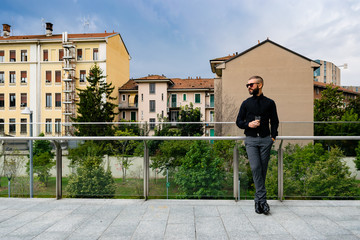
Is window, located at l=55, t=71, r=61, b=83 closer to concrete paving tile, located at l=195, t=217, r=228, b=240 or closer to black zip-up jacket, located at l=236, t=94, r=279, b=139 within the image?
black zip-up jacket, located at l=236, t=94, r=279, b=139

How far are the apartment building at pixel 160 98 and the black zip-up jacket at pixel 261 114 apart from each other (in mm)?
38337

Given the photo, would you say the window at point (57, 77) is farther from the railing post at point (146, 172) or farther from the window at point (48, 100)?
the railing post at point (146, 172)

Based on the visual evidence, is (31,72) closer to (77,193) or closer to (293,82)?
(293,82)

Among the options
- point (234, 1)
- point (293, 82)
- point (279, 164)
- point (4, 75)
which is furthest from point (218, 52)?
point (279, 164)

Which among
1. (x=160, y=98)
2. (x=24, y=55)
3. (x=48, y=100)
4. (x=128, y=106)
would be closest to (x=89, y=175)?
(x=160, y=98)

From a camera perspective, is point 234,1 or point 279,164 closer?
point 279,164

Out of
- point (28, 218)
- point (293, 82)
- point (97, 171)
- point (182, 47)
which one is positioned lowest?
point (28, 218)

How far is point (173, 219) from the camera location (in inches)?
147

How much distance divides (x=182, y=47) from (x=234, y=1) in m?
15.0

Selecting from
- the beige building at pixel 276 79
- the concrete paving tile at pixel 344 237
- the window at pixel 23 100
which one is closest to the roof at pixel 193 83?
the beige building at pixel 276 79

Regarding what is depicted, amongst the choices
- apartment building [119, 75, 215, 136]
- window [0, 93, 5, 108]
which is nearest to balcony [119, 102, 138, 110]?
apartment building [119, 75, 215, 136]

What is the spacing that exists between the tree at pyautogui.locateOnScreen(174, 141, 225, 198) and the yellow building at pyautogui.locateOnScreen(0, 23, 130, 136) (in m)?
38.5

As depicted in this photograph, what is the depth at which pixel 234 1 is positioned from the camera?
7637mm

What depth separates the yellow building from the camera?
41156 millimetres
